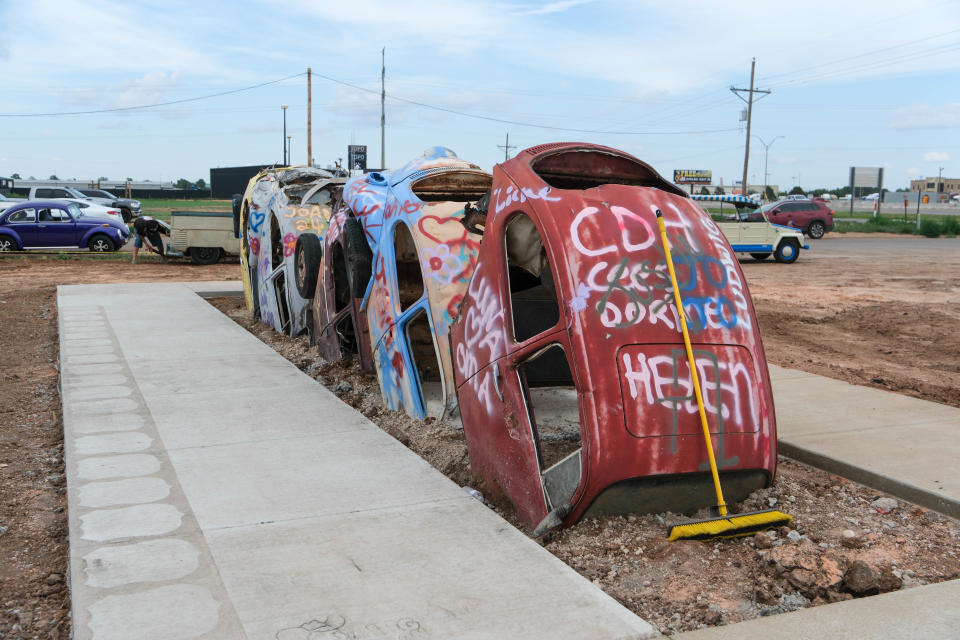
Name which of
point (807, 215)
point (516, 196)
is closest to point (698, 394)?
point (516, 196)

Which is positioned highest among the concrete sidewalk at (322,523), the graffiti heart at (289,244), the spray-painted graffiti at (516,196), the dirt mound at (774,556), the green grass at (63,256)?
the spray-painted graffiti at (516,196)

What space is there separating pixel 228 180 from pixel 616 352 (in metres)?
76.1

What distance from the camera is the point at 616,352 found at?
4281 mm

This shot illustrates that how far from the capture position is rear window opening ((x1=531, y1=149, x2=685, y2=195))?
5.25 metres

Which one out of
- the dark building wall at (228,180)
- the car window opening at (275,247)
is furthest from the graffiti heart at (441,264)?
the dark building wall at (228,180)

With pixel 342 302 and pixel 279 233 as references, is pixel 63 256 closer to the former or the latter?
pixel 279 233

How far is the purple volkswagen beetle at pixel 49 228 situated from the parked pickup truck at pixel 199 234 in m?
3.32

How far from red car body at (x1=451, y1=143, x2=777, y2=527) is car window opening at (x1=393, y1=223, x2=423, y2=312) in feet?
9.84

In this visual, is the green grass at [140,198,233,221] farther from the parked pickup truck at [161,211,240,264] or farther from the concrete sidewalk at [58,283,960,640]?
the concrete sidewalk at [58,283,960,640]

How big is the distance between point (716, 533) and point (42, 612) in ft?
9.99

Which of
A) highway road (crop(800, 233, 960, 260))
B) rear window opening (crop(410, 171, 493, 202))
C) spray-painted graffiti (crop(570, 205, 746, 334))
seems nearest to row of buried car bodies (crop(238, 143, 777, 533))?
spray-painted graffiti (crop(570, 205, 746, 334))

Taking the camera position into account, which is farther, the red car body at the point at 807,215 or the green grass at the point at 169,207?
the green grass at the point at 169,207

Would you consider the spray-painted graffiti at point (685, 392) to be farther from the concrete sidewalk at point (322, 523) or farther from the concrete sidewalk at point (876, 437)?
the concrete sidewalk at point (876, 437)

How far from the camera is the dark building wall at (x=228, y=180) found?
75.2m
